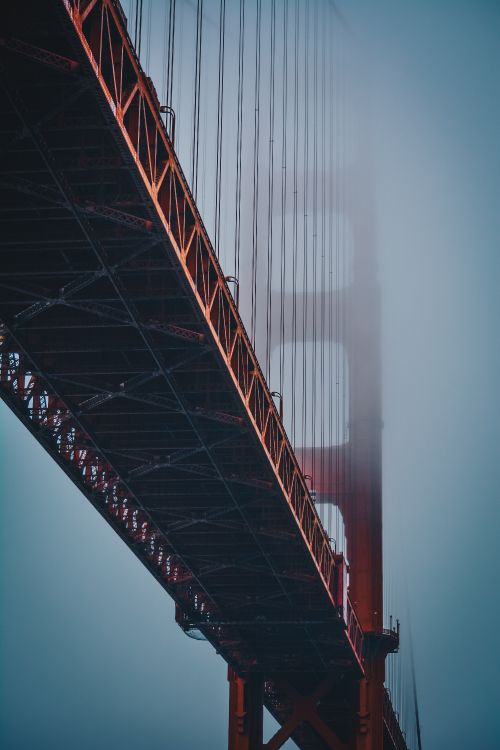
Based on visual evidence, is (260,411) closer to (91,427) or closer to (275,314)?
Result: (91,427)

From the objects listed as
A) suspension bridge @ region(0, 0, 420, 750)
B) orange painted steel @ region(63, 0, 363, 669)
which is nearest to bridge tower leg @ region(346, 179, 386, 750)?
suspension bridge @ region(0, 0, 420, 750)

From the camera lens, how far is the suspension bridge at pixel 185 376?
21.4 m

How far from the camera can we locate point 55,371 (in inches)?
1111

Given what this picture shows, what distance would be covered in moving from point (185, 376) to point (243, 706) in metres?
18.6

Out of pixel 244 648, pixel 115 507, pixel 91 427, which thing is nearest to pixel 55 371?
pixel 91 427

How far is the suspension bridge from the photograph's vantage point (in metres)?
21.4

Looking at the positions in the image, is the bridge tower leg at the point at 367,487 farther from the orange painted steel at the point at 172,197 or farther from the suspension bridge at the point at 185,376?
the orange painted steel at the point at 172,197

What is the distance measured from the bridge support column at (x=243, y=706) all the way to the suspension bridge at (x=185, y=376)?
6cm

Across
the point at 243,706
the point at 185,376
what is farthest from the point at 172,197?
the point at 243,706

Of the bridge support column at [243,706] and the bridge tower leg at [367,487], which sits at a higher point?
the bridge tower leg at [367,487]

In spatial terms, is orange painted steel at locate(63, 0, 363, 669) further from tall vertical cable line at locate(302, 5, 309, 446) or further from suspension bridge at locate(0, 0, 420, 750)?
tall vertical cable line at locate(302, 5, 309, 446)

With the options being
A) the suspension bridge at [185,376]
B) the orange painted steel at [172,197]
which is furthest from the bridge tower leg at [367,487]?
the orange painted steel at [172,197]

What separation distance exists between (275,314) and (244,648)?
12000 millimetres

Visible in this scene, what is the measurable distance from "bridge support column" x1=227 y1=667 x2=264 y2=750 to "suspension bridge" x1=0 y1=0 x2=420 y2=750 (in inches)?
2.4
